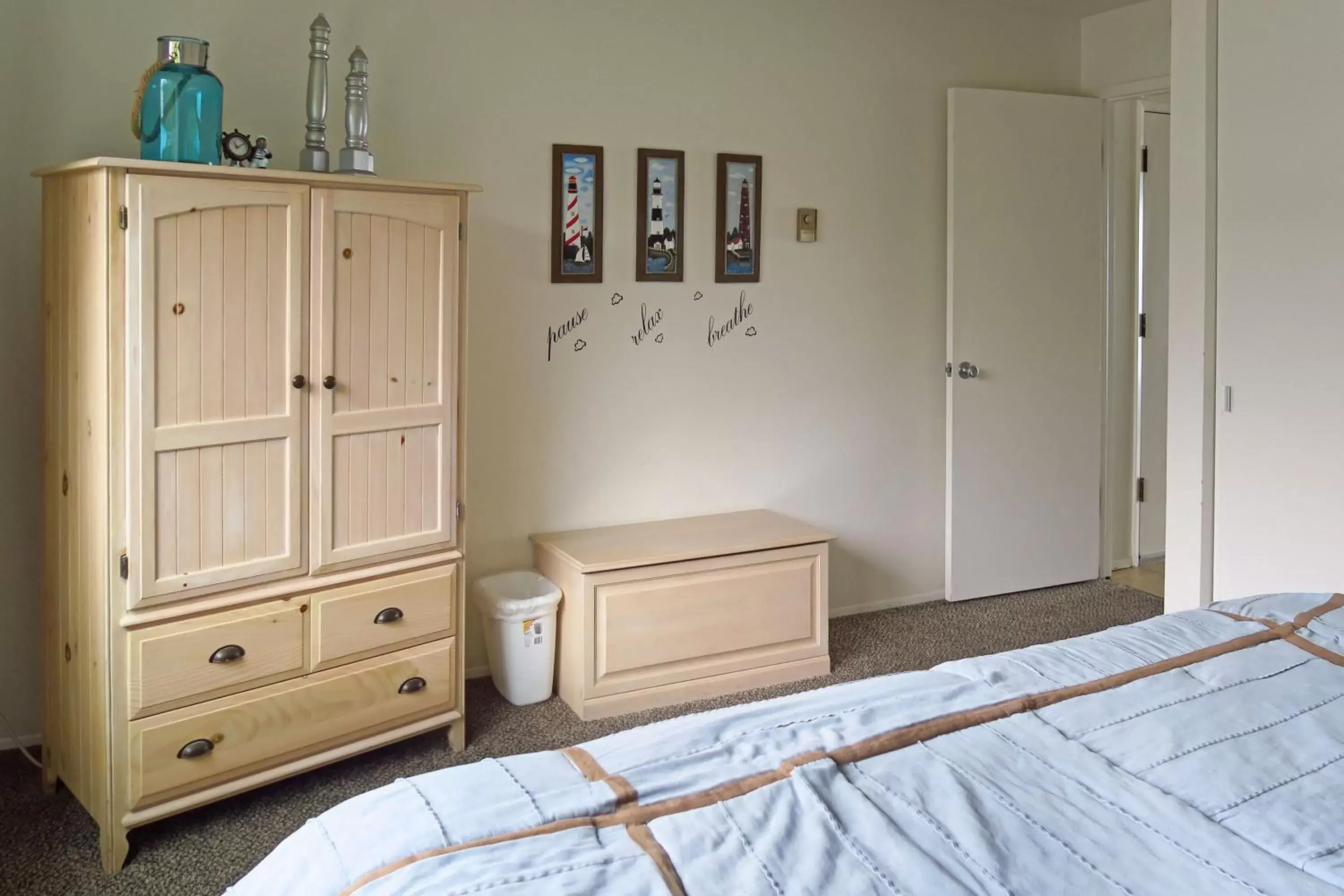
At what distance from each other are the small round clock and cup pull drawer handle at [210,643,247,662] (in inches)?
45.5

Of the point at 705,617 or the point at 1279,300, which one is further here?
the point at 705,617

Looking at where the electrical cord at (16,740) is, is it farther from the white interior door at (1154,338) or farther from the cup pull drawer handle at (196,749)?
the white interior door at (1154,338)

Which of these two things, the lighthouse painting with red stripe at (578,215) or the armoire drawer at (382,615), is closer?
the armoire drawer at (382,615)

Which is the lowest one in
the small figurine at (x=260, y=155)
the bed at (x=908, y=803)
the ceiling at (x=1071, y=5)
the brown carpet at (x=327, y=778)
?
the brown carpet at (x=327, y=778)

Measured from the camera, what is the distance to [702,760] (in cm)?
125

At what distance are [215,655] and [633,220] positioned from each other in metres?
1.92

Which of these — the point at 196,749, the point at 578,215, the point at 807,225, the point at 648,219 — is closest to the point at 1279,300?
the point at 807,225

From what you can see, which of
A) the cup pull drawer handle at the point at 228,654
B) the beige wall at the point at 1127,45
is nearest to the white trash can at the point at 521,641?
the cup pull drawer handle at the point at 228,654

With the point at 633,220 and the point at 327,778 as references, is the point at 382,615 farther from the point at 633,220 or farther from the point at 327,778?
the point at 633,220

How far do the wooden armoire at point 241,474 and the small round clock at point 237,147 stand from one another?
0.77 feet

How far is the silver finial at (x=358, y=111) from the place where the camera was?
276 centimetres

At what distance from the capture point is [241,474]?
95.7 inches

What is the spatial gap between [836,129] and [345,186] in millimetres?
2071

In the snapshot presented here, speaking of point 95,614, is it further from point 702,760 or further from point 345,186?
point 702,760
